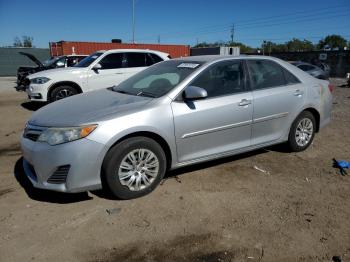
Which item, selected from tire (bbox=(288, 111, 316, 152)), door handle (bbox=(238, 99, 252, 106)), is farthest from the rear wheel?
tire (bbox=(288, 111, 316, 152))

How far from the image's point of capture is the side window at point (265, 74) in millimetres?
4727

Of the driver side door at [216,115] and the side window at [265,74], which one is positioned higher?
the side window at [265,74]

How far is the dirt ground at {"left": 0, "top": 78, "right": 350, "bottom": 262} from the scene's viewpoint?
2930 millimetres

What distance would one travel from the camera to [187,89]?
4.01 metres

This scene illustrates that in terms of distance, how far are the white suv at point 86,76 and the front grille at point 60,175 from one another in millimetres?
6185

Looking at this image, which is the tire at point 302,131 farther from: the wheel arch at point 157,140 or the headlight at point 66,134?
the headlight at point 66,134

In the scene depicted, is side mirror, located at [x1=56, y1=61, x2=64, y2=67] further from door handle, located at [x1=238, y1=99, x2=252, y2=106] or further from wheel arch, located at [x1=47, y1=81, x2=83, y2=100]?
door handle, located at [x1=238, y1=99, x2=252, y2=106]

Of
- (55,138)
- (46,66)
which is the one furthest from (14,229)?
(46,66)

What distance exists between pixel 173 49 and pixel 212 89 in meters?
28.1

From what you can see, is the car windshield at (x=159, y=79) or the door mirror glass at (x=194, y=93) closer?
the door mirror glass at (x=194, y=93)

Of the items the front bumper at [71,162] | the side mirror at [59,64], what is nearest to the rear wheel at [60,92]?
the side mirror at [59,64]

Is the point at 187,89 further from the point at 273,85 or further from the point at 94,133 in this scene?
the point at 273,85

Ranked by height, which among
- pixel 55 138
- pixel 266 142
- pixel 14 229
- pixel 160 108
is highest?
pixel 160 108

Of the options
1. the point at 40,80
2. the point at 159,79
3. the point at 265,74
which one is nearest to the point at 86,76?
the point at 40,80
